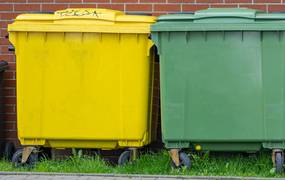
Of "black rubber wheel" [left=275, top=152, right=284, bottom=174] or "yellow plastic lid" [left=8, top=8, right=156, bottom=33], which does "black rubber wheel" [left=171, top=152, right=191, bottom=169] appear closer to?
"black rubber wheel" [left=275, top=152, right=284, bottom=174]

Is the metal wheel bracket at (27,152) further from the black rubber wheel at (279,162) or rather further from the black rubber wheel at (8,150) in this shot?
the black rubber wheel at (279,162)

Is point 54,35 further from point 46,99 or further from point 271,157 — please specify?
point 271,157

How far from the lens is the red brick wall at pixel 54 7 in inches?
289

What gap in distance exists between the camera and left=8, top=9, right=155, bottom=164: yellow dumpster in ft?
21.2

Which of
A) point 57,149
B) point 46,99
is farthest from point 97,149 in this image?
point 46,99

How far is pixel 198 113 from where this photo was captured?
6.31 metres

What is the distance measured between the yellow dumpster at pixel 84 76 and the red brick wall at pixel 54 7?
91 cm

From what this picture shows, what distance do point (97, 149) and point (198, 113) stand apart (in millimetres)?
1316

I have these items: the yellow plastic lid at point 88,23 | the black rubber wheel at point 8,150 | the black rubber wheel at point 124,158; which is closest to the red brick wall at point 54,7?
the black rubber wheel at point 8,150

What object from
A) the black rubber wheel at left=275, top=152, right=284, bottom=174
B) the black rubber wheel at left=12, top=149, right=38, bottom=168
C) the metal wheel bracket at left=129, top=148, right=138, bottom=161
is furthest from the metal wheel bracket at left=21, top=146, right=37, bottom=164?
the black rubber wheel at left=275, top=152, right=284, bottom=174

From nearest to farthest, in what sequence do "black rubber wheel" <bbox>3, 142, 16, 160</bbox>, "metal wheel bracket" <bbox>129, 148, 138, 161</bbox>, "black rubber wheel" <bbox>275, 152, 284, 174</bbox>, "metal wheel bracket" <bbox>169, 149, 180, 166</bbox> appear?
"black rubber wheel" <bbox>275, 152, 284, 174</bbox> → "metal wheel bracket" <bbox>169, 149, 180, 166</bbox> → "metal wheel bracket" <bbox>129, 148, 138, 161</bbox> → "black rubber wheel" <bbox>3, 142, 16, 160</bbox>

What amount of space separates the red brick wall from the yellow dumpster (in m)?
0.91

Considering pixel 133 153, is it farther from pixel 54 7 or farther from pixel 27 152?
pixel 54 7

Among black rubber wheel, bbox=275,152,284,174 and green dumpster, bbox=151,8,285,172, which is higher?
green dumpster, bbox=151,8,285,172
